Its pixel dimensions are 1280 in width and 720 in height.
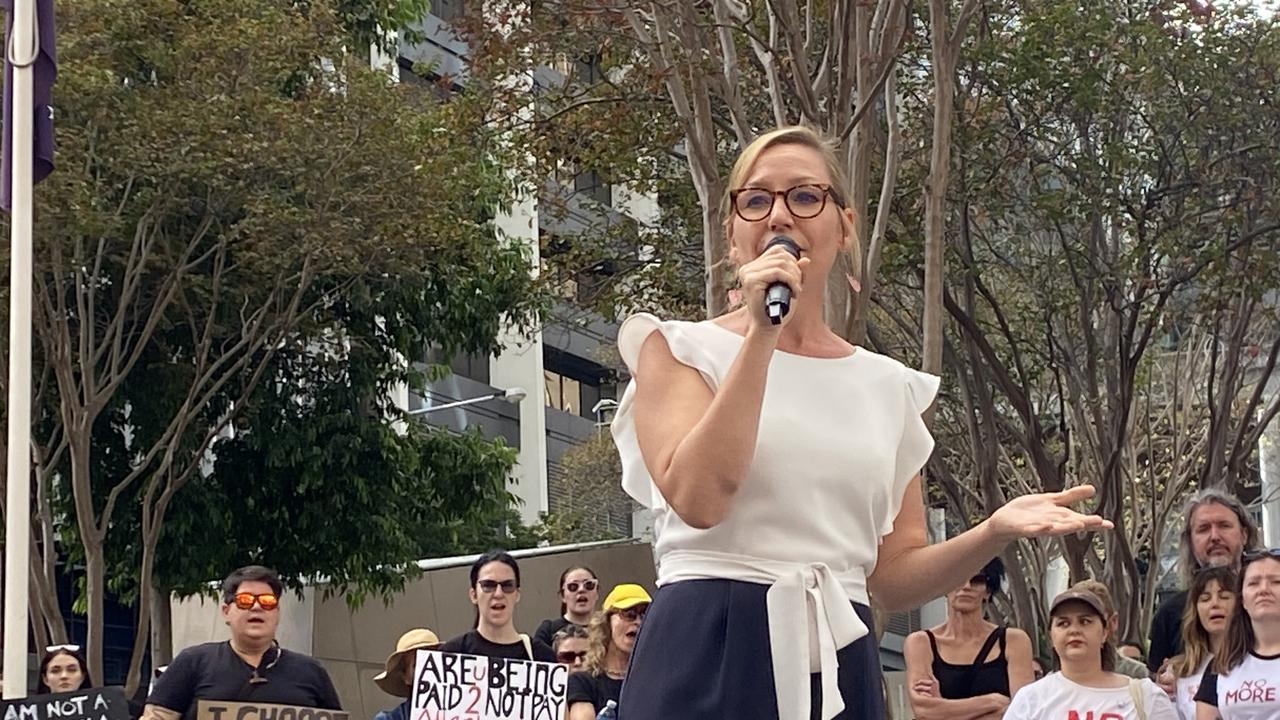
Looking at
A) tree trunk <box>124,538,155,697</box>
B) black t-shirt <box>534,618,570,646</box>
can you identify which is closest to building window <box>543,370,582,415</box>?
tree trunk <box>124,538,155,697</box>

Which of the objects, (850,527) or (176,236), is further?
(176,236)

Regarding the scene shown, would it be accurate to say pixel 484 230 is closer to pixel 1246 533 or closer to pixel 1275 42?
pixel 1275 42

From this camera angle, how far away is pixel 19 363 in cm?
1062

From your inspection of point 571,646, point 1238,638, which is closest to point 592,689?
point 571,646

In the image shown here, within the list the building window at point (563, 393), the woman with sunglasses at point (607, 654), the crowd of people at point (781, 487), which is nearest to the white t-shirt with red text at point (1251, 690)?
the woman with sunglasses at point (607, 654)

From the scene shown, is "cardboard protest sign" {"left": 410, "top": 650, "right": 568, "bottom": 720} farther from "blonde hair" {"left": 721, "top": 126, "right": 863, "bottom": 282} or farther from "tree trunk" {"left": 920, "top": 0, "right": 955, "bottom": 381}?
"blonde hair" {"left": 721, "top": 126, "right": 863, "bottom": 282}

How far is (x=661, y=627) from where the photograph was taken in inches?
102

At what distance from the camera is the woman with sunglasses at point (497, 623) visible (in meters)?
8.80

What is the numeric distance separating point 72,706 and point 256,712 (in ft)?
2.83

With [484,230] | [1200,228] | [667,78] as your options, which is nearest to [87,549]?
[484,230]

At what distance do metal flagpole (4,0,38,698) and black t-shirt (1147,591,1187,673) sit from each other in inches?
208

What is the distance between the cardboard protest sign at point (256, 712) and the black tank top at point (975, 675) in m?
2.53

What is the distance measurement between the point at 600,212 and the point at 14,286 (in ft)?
31.4

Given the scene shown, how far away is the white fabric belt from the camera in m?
2.51
